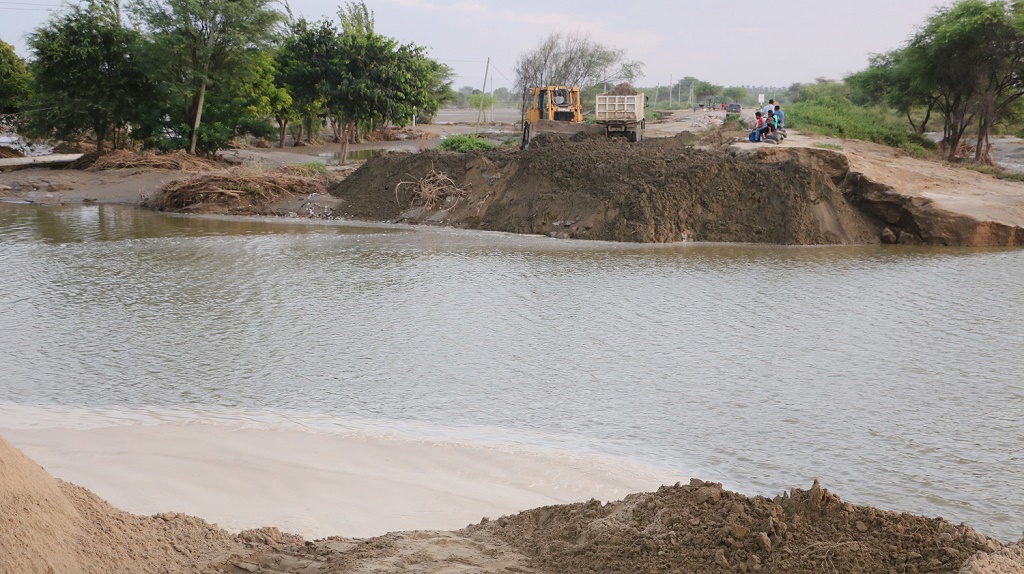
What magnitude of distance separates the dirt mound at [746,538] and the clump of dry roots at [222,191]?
59.8 feet

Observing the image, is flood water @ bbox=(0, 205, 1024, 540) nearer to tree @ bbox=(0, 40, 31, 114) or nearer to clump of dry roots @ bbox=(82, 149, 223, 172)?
clump of dry roots @ bbox=(82, 149, 223, 172)

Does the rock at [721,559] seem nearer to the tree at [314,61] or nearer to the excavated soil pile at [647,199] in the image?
the excavated soil pile at [647,199]

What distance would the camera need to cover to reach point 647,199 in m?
16.1

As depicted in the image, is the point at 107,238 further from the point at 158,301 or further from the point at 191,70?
the point at 191,70

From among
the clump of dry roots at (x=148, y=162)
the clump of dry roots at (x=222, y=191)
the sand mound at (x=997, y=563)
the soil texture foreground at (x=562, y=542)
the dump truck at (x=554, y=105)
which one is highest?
the dump truck at (x=554, y=105)

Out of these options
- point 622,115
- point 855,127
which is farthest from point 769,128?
point 855,127

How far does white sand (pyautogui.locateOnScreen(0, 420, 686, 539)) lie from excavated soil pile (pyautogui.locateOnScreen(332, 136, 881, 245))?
10927 mm

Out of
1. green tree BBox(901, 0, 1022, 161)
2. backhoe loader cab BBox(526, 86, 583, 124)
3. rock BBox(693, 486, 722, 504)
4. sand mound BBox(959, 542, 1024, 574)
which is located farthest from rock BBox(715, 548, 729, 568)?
green tree BBox(901, 0, 1022, 161)

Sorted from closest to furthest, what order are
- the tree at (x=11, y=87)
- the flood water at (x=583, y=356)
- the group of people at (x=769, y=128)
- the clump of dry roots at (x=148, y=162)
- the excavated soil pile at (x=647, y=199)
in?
the flood water at (x=583, y=356)
the excavated soil pile at (x=647, y=199)
the group of people at (x=769, y=128)
the clump of dry roots at (x=148, y=162)
the tree at (x=11, y=87)

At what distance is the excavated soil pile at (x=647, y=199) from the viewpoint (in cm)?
1585

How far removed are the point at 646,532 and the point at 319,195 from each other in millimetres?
18264

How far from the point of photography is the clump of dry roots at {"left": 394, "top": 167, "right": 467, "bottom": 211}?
18812 mm

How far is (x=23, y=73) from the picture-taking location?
99.2 ft

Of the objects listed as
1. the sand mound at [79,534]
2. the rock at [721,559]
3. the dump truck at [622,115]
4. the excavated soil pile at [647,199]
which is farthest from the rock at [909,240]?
the sand mound at [79,534]
